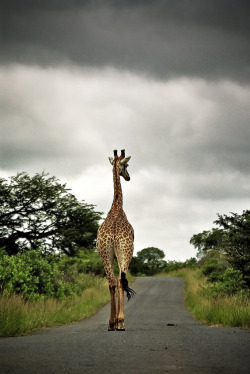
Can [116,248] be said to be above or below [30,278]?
above

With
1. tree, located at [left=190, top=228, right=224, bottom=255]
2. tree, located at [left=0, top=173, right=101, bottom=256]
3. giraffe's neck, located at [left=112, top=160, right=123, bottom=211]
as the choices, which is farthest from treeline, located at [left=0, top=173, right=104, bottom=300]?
tree, located at [left=190, top=228, right=224, bottom=255]

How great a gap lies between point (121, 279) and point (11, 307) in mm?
3559

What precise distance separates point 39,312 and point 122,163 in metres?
5.82

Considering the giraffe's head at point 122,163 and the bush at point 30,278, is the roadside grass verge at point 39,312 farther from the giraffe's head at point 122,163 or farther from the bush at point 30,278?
the giraffe's head at point 122,163

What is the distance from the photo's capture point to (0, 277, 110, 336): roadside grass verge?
453 inches

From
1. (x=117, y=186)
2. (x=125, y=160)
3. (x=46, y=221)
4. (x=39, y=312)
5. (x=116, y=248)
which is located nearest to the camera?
(x=116, y=248)

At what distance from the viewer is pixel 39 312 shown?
1562 centimetres

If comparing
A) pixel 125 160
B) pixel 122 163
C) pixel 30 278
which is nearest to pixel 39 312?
pixel 30 278

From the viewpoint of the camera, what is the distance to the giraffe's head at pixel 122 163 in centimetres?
1323

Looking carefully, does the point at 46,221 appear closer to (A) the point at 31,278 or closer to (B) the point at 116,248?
(A) the point at 31,278

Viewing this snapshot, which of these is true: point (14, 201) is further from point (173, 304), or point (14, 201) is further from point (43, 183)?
point (173, 304)

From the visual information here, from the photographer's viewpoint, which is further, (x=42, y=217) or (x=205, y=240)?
(x=205, y=240)

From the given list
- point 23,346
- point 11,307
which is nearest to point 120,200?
point 11,307

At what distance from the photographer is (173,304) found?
25281mm
